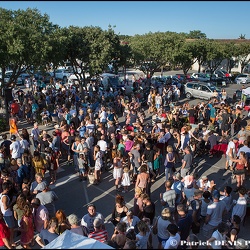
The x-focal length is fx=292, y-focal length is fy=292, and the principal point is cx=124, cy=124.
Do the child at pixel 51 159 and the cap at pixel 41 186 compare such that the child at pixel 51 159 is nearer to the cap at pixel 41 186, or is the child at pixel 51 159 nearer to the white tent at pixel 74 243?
the cap at pixel 41 186

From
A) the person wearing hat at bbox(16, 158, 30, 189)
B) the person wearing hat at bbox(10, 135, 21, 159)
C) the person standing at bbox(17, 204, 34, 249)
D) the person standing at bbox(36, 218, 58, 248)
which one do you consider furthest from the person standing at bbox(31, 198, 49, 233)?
the person wearing hat at bbox(10, 135, 21, 159)

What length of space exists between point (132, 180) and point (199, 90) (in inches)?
647

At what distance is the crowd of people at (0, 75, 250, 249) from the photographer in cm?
567

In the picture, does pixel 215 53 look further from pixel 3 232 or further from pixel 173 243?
pixel 3 232

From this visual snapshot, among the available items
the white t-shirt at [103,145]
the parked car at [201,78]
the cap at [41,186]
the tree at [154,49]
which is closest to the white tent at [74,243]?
the cap at [41,186]

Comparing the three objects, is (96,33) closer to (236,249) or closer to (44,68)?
(44,68)

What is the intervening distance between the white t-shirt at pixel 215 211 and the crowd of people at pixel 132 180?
0.8 inches

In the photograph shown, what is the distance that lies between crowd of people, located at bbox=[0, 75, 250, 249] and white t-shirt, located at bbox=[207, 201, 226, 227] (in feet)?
0.07

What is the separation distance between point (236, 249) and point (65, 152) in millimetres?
8084

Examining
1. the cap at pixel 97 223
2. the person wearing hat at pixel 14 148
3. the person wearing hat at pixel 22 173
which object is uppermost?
the person wearing hat at pixel 14 148

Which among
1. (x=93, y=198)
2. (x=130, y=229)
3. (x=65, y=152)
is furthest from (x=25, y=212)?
(x=65, y=152)

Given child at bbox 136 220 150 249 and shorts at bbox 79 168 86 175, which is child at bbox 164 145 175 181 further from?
child at bbox 136 220 150 249

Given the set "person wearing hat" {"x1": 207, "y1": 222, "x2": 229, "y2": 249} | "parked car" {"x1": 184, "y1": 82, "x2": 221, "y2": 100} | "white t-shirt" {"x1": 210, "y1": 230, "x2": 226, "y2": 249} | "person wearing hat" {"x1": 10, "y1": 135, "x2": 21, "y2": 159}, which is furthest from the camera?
"parked car" {"x1": 184, "y1": 82, "x2": 221, "y2": 100}

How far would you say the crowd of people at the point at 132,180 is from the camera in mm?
5672
